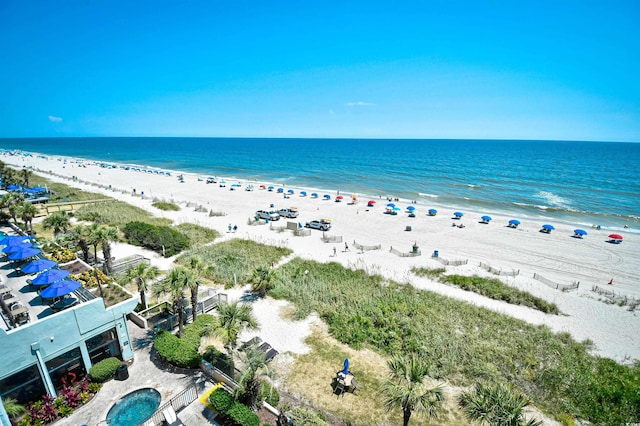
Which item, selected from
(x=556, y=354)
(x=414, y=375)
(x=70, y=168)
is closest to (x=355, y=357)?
(x=414, y=375)

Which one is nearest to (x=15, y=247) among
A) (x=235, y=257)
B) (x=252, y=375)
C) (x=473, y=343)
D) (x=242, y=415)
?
(x=235, y=257)

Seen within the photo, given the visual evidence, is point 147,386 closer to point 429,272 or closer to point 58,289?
point 58,289

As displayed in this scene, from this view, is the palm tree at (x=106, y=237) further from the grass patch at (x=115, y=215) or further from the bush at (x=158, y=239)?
the grass patch at (x=115, y=215)

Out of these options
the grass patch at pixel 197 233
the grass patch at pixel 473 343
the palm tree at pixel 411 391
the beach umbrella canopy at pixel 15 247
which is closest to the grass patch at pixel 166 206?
the grass patch at pixel 197 233

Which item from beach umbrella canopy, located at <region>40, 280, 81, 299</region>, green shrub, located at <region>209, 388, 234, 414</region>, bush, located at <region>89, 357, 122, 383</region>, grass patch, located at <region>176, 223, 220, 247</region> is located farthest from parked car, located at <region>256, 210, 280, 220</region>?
green shrub, located at <region>209, 388, 234, 414</region>

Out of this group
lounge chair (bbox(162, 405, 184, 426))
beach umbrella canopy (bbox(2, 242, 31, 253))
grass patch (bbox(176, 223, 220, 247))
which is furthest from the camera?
grass patch (bbox(176, 223, 220, 247))

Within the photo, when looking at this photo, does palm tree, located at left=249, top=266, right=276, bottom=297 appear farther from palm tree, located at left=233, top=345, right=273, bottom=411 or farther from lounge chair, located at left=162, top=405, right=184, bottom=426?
lounge chair, located at left=162, top=405, right=184, bottom=426
